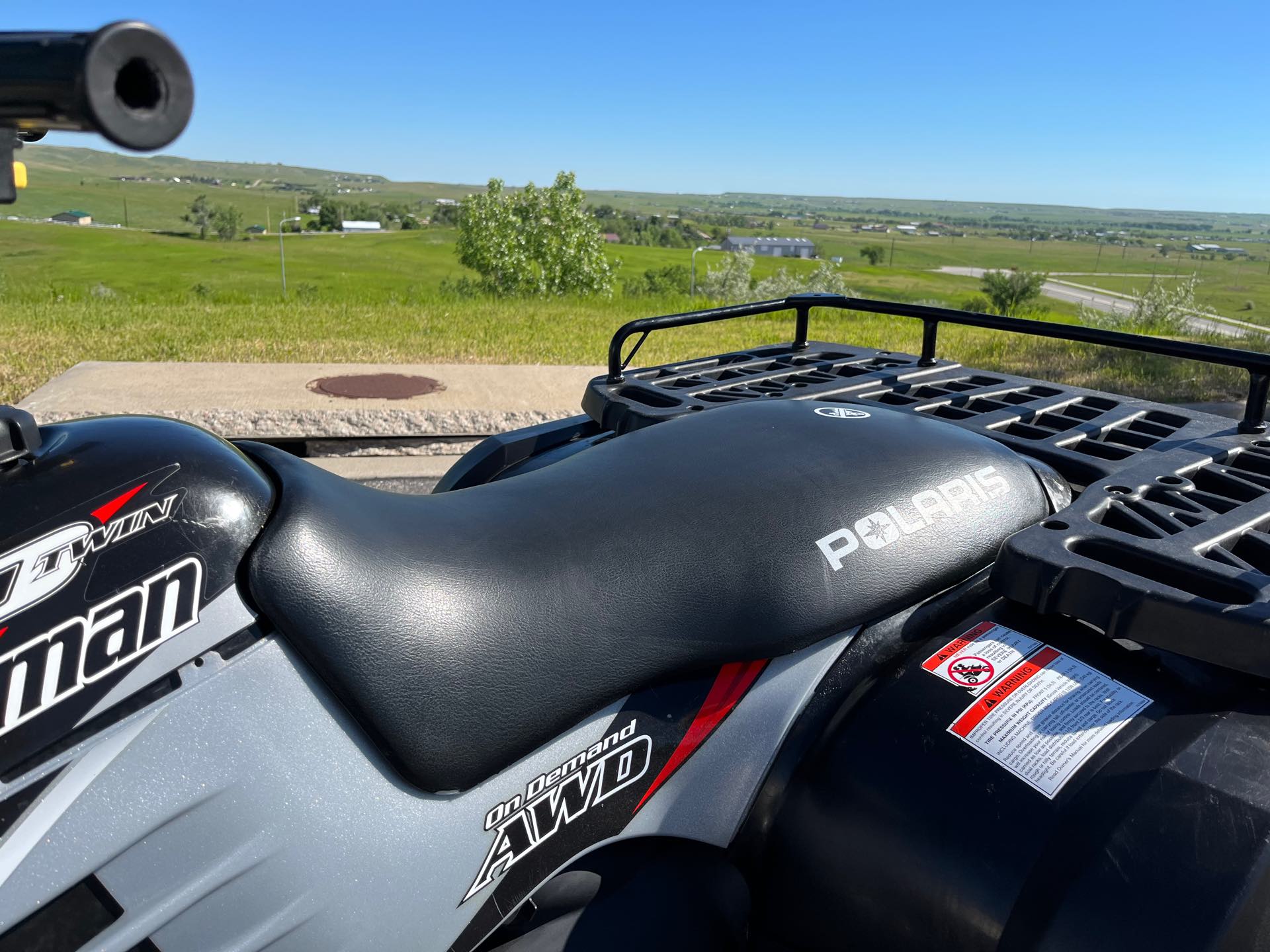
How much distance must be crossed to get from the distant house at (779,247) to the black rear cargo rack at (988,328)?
381 feet

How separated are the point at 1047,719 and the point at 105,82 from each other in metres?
1.37

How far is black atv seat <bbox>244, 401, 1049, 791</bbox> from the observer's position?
3.90 ft

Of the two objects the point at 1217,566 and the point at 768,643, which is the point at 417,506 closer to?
the point at 768,643

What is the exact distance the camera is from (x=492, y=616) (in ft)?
4.25

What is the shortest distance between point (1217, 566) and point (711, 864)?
2.87ft

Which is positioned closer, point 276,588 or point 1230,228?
point 276,588

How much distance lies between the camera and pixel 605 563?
55.8 inches

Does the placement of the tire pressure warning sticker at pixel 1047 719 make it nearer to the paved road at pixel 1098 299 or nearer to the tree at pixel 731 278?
the paved road at pixel 1098 299

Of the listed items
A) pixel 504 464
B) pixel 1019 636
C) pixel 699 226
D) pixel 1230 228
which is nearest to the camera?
pixel 1019 636

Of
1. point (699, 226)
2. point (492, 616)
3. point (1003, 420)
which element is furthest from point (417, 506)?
point (699, 226)

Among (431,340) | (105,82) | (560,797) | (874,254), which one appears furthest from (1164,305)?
(874,254)

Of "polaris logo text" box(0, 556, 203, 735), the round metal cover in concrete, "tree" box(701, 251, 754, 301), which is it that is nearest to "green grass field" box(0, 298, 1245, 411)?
the round metal cover in concrete

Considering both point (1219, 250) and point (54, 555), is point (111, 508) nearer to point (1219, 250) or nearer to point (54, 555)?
point (54, 555)

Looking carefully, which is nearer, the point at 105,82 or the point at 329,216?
the point at 105,82
